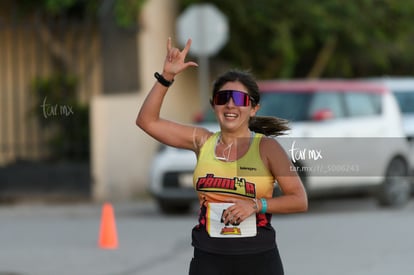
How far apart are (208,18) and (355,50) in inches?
210

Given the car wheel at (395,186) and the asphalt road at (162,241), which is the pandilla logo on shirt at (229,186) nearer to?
the asphalt road at (162,241)

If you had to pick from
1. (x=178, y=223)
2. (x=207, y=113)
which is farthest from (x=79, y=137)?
(x=178, y=223)

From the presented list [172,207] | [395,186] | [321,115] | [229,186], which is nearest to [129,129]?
[172,207]

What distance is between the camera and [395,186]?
49.5 feet

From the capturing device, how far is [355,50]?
67.7 ft

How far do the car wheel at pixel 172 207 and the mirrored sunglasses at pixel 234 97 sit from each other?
30.4 ft

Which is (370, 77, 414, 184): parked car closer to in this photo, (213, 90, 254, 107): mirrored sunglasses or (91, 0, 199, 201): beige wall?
(91, 0, 199, 201): beige wall

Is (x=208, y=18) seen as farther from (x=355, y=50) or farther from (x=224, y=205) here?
(x=224, y=205)

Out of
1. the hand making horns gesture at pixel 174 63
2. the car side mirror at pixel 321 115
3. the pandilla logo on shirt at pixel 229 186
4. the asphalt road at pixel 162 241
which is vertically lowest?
the asphalt road at pixel 162 241

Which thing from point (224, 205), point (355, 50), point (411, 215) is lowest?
point (411, 215)

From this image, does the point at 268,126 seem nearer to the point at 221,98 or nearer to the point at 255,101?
the point at 255,101

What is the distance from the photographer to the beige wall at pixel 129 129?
16.2 meters

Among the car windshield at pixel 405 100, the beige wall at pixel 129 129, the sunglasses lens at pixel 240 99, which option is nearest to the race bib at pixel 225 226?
the sunglasses lens at pixel 240 99

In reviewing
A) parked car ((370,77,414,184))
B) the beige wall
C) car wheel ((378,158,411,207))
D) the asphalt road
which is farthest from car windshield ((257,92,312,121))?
parked car ((370,77,414,184))
